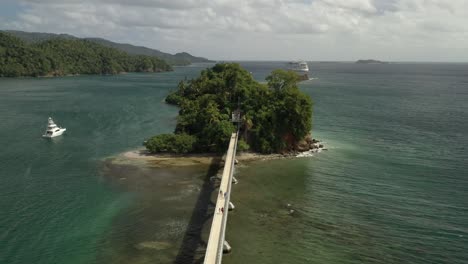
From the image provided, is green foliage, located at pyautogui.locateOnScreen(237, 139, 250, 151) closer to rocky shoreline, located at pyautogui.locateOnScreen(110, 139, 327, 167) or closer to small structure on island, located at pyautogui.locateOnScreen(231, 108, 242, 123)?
rocky shoreline, located at pyautogui.locateOnScreen(110, 139, 327, 167)

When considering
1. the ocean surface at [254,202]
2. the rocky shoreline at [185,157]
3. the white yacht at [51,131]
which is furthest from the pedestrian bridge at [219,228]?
the white yacht at [51,131]

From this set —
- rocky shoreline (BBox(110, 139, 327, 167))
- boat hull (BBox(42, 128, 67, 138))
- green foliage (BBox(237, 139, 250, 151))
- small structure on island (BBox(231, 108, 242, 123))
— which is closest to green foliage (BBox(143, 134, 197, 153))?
rocky shoreline (BBox(110, 139, 327, 167))

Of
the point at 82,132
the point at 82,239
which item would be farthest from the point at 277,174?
the point at 82,132

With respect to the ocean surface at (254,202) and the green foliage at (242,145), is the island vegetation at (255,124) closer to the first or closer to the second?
the green foliage at (242,145)

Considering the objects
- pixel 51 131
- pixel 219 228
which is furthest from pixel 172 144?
pixel 219 228

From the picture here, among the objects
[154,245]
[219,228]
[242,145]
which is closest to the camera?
[219,228]

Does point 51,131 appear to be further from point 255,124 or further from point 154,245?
point 154,245
